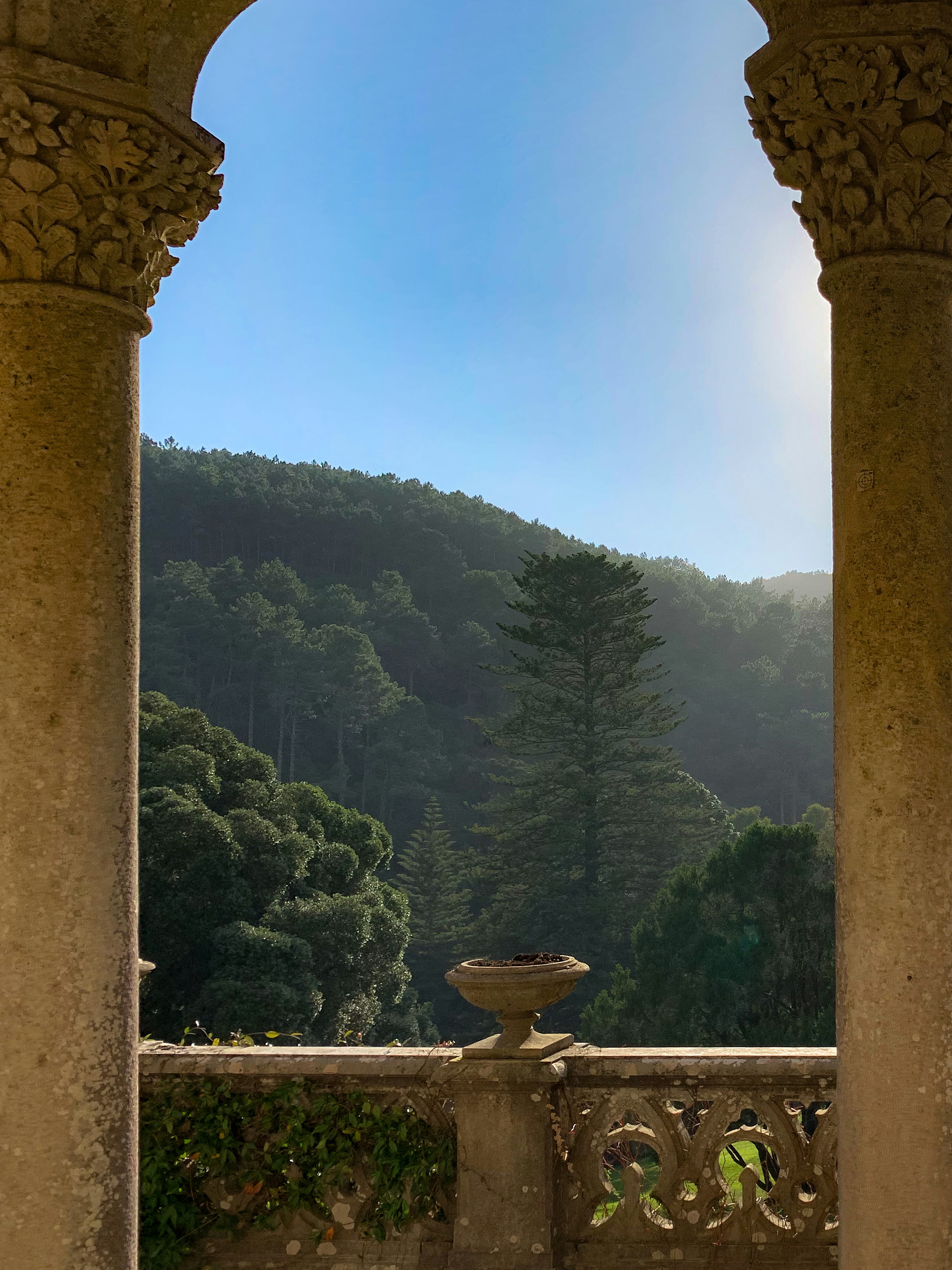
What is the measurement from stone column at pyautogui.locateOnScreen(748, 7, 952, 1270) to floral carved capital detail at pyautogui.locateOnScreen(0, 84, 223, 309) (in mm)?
1500

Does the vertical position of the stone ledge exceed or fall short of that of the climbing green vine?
it exceeds it

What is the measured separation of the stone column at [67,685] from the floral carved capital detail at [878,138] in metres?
1.58

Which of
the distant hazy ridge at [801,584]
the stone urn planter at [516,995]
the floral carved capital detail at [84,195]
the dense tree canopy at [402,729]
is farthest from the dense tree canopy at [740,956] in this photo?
the distant hazy ridge at [801,584]

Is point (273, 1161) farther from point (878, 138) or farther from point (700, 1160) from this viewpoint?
point (878, 138)

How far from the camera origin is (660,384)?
39281mm

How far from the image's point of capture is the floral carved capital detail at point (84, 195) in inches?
98.8

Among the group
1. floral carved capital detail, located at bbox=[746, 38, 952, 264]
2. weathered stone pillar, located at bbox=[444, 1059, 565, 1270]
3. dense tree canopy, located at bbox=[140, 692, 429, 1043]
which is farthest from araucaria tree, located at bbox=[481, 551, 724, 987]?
floral carved capital detail, located at bbox=[746, 38, 952, 264]

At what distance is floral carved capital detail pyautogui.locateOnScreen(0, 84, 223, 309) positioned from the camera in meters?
2.51

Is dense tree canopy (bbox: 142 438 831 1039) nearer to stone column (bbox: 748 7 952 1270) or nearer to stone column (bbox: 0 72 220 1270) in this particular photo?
stone column (bbox: 0 72 220 1270)

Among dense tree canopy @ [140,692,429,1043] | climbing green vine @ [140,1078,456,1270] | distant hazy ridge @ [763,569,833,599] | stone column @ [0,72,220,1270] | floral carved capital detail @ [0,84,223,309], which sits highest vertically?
distant hazy ridge @ [763,569,833,599]

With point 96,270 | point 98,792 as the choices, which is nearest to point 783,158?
point 96,270

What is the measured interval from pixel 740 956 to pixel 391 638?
38702mm

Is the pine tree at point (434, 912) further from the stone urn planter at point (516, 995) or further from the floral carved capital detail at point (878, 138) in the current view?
the floral carved capital detail at point (878, 138)

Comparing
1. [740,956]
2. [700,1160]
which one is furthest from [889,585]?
[740,956]
